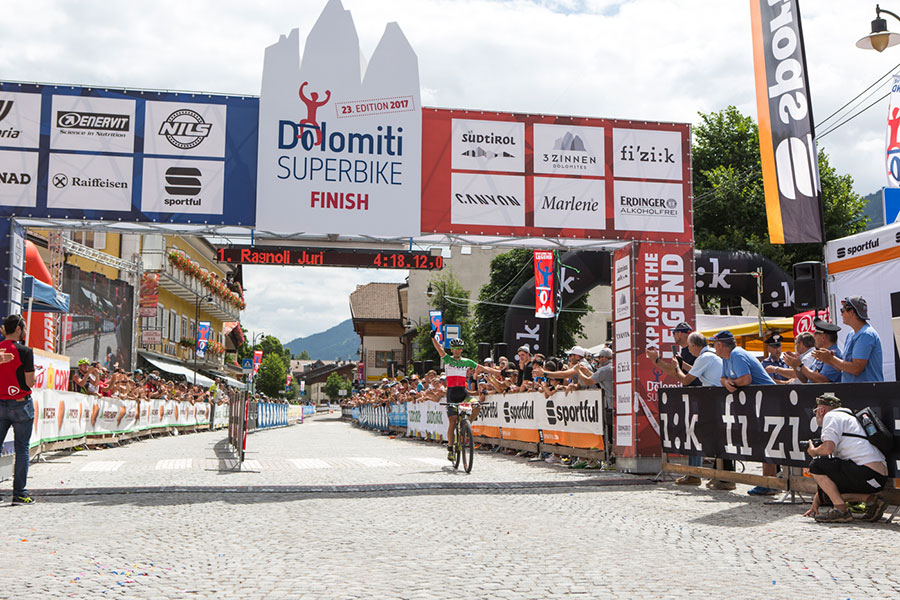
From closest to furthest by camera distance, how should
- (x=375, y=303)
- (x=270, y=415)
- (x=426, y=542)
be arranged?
(x=426, y=542)
(x=270, y=415)
(x=375, y=303)

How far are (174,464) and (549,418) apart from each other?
22.2 feet

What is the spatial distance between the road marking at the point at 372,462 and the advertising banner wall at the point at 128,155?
5.35 meters

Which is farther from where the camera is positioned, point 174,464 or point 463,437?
point 174,464

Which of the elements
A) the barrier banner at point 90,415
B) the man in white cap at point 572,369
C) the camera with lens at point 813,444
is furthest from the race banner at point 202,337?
the camera with lens at point 813,444

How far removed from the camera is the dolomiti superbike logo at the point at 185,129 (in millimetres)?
12750

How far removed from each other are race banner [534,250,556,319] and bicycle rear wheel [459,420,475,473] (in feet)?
47.1

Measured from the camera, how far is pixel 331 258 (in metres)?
13.1

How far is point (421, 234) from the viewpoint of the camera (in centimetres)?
1324

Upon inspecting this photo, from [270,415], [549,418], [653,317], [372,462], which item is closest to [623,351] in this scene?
[653,317]

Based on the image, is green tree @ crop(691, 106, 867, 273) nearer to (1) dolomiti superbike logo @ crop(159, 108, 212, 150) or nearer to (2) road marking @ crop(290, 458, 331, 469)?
(2) road marking @ crop(290, 458, 331, 469)

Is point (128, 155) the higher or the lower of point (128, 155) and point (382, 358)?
the lower

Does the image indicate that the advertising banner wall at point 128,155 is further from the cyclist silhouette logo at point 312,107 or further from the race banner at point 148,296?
the race banner at point 148,296

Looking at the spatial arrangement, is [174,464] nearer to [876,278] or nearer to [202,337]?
[876,278]

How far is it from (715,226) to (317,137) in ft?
106
